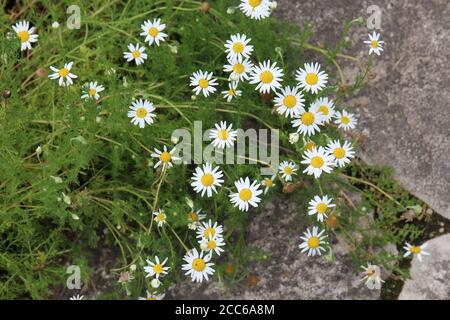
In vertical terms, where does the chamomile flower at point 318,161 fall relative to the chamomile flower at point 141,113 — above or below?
below

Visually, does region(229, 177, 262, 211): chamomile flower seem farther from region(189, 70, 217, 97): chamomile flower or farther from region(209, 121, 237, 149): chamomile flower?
region(189, 70, 217, 97): chamomile flower

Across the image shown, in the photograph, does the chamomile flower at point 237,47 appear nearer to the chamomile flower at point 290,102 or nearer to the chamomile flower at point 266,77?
the chamomile flower at point 266,77

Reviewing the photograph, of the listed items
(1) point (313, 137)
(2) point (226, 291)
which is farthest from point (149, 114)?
(2) point (226, 291)

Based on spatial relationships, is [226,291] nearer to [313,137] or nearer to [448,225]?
[313,137]

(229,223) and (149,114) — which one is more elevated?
(149,114)

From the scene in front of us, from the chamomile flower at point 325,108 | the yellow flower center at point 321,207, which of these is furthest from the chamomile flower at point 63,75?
the yellow flower center at point 321,207

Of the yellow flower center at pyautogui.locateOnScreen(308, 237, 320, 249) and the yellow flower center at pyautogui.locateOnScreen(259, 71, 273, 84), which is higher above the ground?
the yellow flower center at pyautogui.locateOnScreen(259, 71, 273, 84)

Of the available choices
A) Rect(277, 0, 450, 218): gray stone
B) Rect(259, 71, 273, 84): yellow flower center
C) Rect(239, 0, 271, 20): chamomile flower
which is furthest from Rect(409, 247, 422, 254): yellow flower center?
Rect(239, 0, 271, 20): chamomile flower
